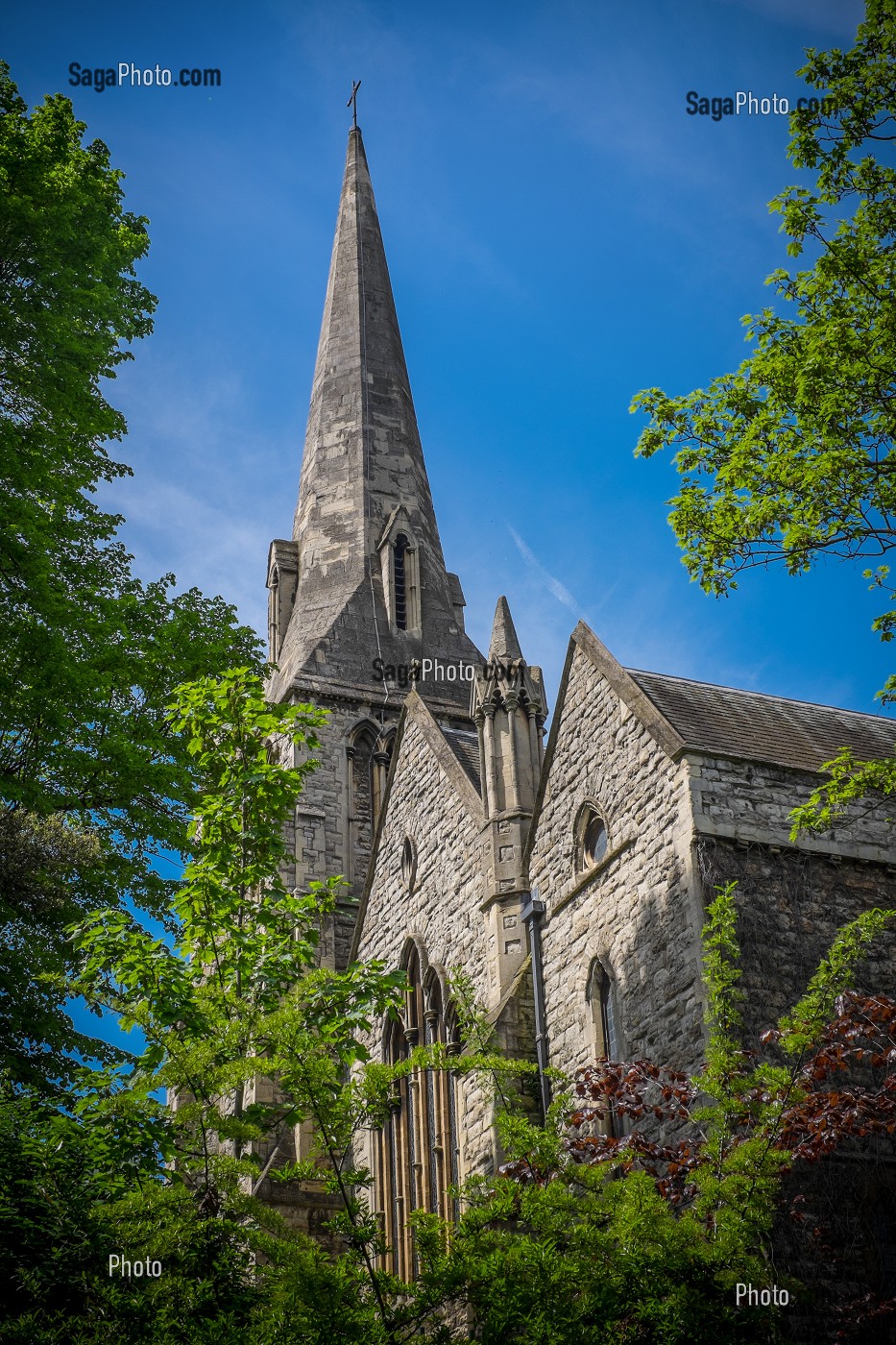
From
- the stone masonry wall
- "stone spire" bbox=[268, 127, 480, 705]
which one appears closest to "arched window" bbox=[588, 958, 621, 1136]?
the stone masonry wall

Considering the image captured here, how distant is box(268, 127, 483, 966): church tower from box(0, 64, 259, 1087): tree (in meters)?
8.56

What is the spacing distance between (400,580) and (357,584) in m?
1.08

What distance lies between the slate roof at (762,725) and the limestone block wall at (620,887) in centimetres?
48

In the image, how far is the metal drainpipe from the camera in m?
15.0

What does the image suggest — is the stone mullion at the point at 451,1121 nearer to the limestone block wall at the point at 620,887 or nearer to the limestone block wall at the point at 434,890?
the limestone block wall at the point at 434,890

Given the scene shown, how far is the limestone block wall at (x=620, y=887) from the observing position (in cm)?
1305

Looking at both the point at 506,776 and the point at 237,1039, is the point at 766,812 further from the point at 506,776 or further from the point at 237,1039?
the point at 237,1039

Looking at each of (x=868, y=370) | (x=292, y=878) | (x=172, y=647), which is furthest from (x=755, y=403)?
(x=292, y=878)

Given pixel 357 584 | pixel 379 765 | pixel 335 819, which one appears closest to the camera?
pixel 335 819

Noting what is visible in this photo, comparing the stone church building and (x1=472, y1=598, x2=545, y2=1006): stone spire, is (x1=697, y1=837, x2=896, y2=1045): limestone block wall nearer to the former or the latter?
the stone church building

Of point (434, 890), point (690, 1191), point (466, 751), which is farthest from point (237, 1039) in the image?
point (466, 751)

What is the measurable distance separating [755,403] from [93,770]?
311 inches

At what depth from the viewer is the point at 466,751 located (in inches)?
826

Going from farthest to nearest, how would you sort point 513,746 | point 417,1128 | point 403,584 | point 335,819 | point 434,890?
point 403,584
point 335,819
point 434,890
point 417,1128
point 513,746
